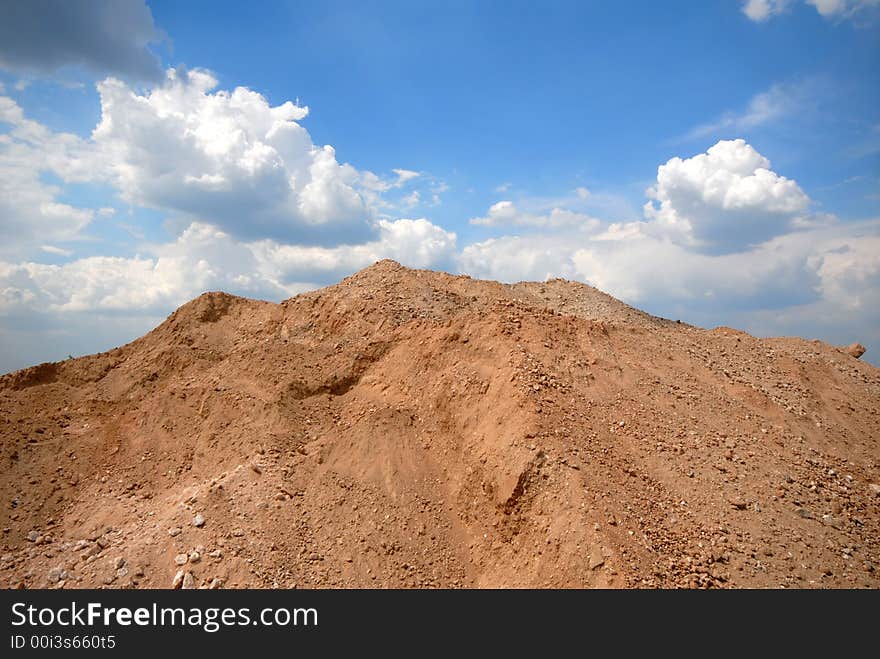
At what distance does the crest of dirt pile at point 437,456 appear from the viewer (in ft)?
33.0

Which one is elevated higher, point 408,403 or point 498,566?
point 408,403

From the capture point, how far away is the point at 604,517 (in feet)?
32.0

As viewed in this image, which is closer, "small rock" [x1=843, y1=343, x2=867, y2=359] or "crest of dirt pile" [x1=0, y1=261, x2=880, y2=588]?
"crest of dirt pile" [x1=0, y1=261, x2=880, y2=588]

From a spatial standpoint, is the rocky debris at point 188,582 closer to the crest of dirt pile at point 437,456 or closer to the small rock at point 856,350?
the crest of dirt pile at point 437,456

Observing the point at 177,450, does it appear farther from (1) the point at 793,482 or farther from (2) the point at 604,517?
(1) the point at 793,482

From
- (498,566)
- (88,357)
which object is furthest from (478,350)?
(88,357)

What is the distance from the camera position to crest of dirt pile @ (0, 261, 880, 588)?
10.1 metres

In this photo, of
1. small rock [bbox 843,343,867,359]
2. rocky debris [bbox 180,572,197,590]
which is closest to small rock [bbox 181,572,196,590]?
rocky debris [bbox 180,572,197,590]

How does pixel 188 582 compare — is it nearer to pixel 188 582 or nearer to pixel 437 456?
pixel 188 582

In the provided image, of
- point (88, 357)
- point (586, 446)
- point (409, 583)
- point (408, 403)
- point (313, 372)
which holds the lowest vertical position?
point (409, 583)

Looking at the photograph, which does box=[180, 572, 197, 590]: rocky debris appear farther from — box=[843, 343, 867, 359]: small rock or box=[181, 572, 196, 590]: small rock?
box=[843, 343, 867, 359]: small rock

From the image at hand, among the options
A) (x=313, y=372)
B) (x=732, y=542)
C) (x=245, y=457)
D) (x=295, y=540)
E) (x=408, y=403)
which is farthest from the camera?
(x=313, y=372)

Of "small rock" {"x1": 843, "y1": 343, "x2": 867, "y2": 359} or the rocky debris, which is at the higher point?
"small rock" {"x1": 843, "y1": 343, "x2": 867, "y2": 359}

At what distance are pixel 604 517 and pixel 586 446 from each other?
1789 millimetres
